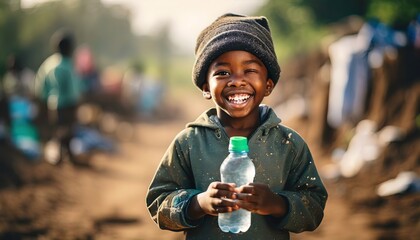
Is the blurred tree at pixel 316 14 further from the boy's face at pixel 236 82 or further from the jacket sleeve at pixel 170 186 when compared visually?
the jacket sleeve at pixel 170 186

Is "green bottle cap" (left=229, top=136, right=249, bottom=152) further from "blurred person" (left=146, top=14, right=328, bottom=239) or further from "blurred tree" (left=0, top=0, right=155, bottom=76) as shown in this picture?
"blurred tree" (left=0, top=0, right=155, bottom=76)

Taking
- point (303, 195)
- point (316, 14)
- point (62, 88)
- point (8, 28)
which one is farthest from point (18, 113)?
point (316, 14)

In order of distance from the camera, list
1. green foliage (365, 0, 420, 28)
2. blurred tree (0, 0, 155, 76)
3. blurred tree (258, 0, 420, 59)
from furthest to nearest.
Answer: blurred tree (0, 0, 155, 76) < blurred tree (258, 0, 420, 59) < green foliage (365, 0, 420, 28)

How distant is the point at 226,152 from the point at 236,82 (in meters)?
0.34

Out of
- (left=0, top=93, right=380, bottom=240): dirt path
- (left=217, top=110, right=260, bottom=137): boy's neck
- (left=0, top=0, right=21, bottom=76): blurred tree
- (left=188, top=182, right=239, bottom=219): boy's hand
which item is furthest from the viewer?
(left=0, top=0, right=21, bottom=76): blurred tree

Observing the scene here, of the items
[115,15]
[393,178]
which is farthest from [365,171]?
[115,15]

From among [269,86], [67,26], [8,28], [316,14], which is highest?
[67,26]

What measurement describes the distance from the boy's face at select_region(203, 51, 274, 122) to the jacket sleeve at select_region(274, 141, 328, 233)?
37cm

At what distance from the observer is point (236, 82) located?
2494mm

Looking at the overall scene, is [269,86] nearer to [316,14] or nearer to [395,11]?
[395,11]

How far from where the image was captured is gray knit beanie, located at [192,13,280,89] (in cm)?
251

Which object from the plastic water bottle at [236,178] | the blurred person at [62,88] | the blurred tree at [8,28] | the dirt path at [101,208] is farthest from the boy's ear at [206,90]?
the blurred tree at [8,28]

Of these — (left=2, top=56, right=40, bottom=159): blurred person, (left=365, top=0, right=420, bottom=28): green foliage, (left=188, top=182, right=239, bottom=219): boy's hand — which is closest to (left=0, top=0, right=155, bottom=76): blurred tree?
(left=2, top=56, right=40, bottom=159): blurred person

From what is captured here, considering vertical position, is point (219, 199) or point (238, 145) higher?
point (238, 145)
